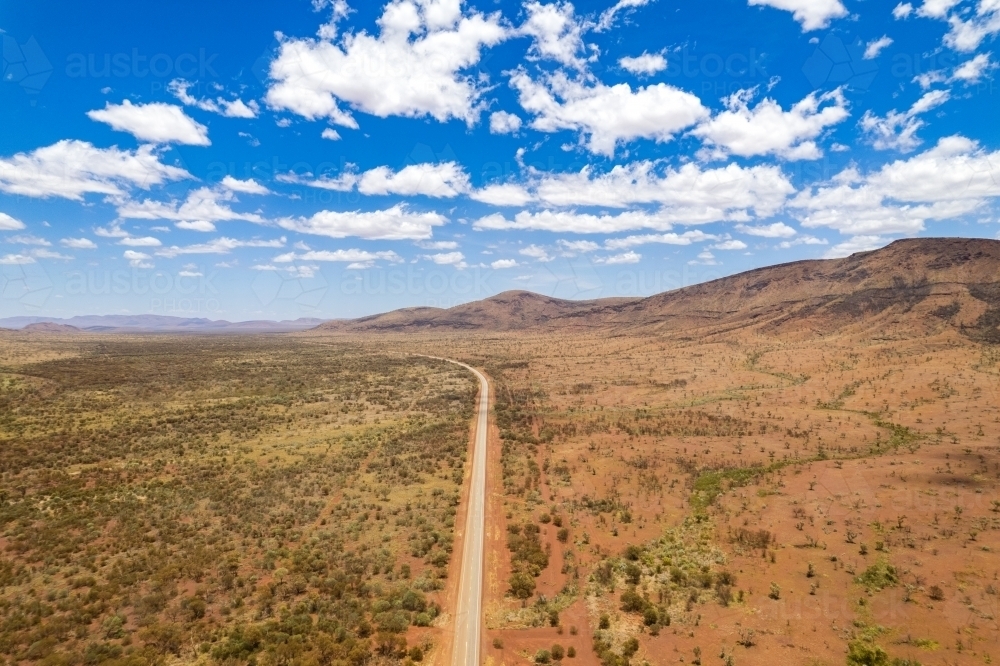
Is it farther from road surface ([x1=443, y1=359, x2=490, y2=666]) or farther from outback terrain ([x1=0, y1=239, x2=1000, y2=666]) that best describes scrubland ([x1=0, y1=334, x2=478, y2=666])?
road surface ([x1=443, y1=359, x2=490, y2=666])

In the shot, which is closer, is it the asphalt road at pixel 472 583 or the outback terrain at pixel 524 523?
the asphalt road at pixel 472 583

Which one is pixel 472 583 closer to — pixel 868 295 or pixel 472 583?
pixel 472 583

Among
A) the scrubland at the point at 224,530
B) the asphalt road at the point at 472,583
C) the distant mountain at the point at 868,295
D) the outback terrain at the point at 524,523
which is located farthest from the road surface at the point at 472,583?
the distant mountain at the point at 868,295

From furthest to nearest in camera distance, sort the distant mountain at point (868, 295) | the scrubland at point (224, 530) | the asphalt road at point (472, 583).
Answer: the distant mountain at point (868, 295) → the scrubland at point (224, 530) → the asphalt road at point (472, 583)

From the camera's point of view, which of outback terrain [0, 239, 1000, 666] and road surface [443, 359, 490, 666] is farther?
outback terrain [0, 239, 1000, 666]

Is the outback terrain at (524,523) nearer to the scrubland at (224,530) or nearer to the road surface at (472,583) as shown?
the scrubland at (224,530)

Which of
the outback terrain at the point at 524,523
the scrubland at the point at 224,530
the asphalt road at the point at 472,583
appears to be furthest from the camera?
the scrubland at the point at 224,530

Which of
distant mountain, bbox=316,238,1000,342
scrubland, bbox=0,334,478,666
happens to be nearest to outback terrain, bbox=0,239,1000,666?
scrubland, bbox=0,334,478,666
